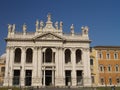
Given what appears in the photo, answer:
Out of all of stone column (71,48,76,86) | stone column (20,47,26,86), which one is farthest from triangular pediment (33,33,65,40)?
stone column (71,48,76,86)

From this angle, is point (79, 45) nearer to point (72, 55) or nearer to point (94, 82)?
point (72, 55)

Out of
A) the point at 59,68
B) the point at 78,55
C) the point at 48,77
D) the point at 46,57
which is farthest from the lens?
the point at 78,55

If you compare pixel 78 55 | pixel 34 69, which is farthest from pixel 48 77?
pixel 78 55

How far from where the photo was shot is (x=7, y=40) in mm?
63875

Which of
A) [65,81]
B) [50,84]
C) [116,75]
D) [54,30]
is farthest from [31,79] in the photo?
[116,75]

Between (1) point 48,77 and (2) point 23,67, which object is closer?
(2) point 23,67

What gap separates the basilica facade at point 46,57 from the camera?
6272 centimetres

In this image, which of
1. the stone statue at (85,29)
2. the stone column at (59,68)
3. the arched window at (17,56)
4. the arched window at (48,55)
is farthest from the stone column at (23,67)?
the stone statue at (85,29)

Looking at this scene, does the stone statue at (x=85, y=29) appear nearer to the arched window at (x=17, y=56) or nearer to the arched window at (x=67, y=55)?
the arched window at (x=67, y=55)

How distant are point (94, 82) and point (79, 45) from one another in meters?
11.7

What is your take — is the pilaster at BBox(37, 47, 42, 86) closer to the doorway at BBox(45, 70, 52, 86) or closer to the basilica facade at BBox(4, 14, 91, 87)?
the basilica facade at BBox(4, 14, 91, 87)

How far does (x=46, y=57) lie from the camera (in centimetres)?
6731

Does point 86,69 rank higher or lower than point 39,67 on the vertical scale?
lower

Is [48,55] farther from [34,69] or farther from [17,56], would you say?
[17,56]
